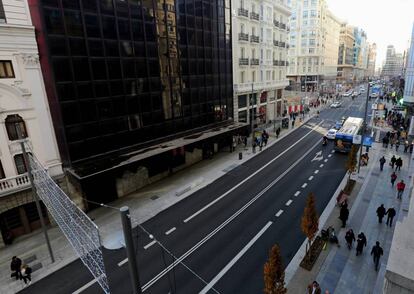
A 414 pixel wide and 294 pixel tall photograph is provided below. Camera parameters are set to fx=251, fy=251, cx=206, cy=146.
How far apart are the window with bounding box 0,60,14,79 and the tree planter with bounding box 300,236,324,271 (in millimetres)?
21746

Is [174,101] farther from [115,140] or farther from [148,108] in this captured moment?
[115,140]

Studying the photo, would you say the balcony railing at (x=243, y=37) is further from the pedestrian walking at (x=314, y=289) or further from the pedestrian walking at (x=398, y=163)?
the pedestrian walking at (x=314, y=289)

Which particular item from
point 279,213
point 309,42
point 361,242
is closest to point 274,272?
point 361,242

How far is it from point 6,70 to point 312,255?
22467 mm

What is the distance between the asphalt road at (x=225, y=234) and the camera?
1362 cm

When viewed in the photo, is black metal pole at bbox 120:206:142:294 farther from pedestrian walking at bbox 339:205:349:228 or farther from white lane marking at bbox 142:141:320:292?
pedestrian walking at bbox 339:205:349:228

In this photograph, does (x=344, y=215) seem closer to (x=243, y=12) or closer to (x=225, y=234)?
(x=225, y=234)

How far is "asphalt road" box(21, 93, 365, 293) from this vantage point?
44.7 feet

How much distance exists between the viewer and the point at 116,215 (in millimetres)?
20328

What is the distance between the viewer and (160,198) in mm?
22766

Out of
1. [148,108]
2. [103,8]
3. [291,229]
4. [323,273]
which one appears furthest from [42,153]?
[323,273]

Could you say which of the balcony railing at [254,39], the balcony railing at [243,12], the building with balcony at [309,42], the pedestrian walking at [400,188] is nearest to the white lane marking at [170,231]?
the pedestrian walking at [400,188]

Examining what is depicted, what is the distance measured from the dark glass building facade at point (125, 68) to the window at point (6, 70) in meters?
1.96

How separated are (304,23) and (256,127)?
66036mm
